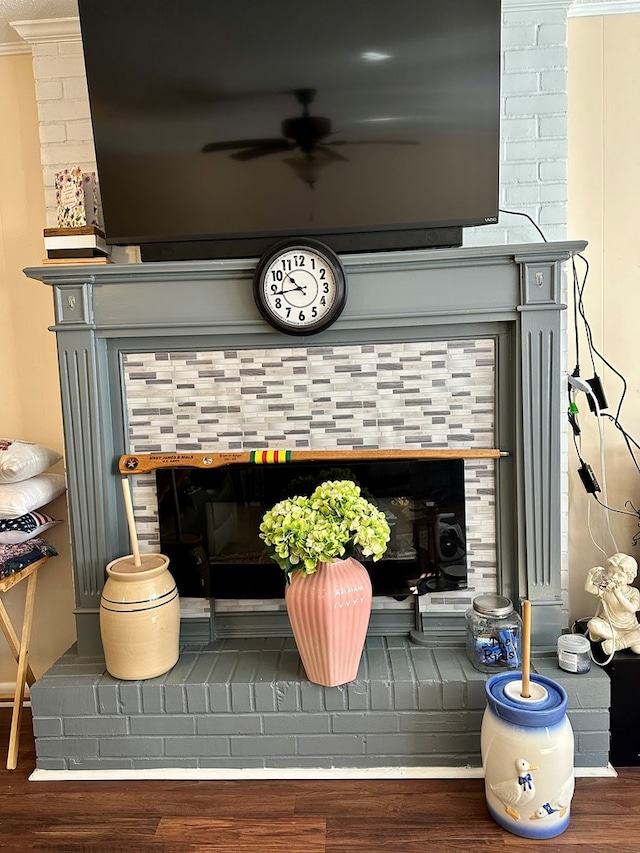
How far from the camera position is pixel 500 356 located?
195cm

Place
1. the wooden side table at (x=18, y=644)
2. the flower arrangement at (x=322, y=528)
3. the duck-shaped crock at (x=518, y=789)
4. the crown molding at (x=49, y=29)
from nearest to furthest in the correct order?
1. the duck-shaped crock at (x=518, y=789)
2. the flower arrangement at (x=322, y=528)
3. the wooden side table at (x=18, y=644)
4. the crown molding at (x=49, y=29)

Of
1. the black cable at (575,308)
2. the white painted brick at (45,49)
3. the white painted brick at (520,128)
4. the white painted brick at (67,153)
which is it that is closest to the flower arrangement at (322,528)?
the black cable at (575,308)

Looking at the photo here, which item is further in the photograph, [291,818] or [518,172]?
[518,172]

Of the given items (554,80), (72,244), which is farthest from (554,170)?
(72,244)

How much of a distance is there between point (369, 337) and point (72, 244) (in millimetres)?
988

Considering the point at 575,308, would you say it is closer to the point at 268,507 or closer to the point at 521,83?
the point at 521,83

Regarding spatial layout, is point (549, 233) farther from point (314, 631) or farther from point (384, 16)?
point (314, 631)

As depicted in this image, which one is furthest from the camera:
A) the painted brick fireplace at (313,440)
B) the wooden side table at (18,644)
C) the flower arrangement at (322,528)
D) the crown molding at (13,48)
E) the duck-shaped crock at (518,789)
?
the crown molding at (13,48)

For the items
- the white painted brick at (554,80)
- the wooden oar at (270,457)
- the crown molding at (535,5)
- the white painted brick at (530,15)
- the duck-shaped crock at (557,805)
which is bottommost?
the duck-shaped crock at (557,805)

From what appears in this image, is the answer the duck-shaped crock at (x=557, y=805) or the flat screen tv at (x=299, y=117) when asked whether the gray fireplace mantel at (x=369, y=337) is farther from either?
the duck-shaped crock at (x=557, y=805)

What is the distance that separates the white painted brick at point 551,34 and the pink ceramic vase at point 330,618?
5.86 feet

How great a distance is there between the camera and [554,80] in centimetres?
201

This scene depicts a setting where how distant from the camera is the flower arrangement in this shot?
5.57ft

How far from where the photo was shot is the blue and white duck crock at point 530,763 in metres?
1.50
